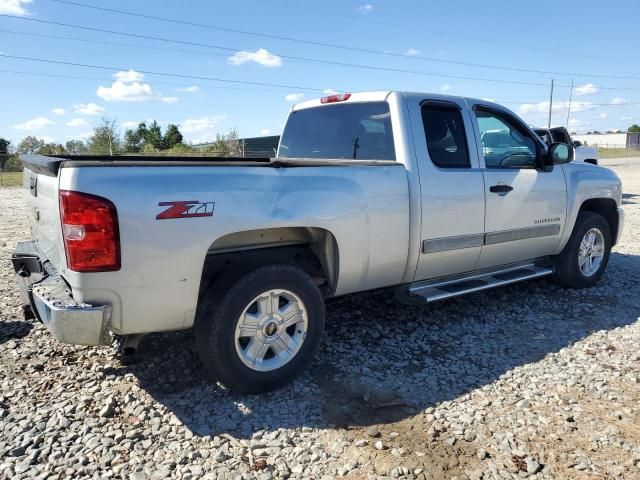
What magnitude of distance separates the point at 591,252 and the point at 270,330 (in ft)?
13.8

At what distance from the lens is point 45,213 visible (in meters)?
3.16

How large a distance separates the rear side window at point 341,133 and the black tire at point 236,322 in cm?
140

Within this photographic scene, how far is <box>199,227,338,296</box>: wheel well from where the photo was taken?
10.7ft

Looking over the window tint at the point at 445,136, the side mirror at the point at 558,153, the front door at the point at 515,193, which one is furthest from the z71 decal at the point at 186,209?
the side mirror at the point at 558,153

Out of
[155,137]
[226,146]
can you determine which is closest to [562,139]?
[226,146]

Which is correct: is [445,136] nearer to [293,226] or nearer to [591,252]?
[293,226]

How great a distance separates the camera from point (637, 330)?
448cm

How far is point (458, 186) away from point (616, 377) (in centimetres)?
181

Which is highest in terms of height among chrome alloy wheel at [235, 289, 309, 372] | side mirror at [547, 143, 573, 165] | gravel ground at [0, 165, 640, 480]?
side mirror at [547, 143, 573, 165]

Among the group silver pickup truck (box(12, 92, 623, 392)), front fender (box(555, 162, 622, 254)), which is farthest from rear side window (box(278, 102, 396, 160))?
front fender (box(555, 162, 622, 254))

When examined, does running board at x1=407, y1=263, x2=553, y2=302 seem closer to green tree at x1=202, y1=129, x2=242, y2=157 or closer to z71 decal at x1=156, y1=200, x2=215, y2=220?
z71 decal at x1=156, y1=200, x2=215, y2=220

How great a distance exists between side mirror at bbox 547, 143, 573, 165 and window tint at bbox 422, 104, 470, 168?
1.06 m

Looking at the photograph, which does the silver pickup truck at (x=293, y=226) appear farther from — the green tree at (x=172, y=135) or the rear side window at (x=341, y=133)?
the green tree at (x=172, y=135)

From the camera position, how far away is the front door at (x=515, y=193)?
453cm
